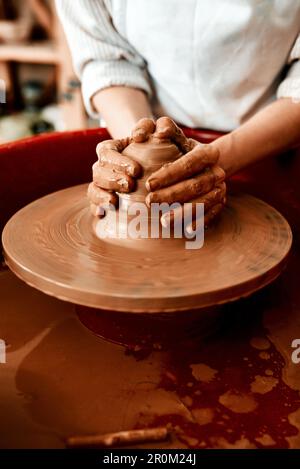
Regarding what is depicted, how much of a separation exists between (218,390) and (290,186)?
0.76 meters

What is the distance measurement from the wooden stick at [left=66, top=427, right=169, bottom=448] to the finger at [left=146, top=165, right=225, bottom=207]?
430 mm

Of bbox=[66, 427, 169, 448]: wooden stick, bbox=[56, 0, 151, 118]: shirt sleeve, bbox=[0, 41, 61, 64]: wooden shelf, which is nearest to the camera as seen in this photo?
bbox=[66, 427, 169, 448]: wooden stick

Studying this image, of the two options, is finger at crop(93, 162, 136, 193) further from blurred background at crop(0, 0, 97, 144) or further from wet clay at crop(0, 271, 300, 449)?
blurred background at crop(0, 0, 97, 144)

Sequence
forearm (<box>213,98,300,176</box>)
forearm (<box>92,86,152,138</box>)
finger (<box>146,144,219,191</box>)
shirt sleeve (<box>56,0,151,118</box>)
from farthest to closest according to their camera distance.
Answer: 1. shirt sleeve (<box>56,0,151,118</box>)
2. forearm (<box>92,86,152,138</box>)
3. forearm (<box>213,98,300,176</box>)
4. finger (<box>146,144,219,191</box>)

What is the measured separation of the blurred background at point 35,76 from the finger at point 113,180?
2.30 meters

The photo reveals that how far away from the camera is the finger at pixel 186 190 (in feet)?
3.36

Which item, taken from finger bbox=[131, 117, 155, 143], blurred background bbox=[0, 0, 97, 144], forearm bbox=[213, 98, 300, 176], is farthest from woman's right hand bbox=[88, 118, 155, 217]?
blurred background bbox=[0, 0, 97, 144]

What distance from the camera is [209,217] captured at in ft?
3.58

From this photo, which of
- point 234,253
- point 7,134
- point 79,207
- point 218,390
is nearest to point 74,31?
point 79,207

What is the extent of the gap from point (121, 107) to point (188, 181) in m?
0.54

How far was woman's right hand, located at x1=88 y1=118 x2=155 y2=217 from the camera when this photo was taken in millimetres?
1052

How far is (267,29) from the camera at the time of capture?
54.3 inches

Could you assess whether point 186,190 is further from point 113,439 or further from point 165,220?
point 113,439
